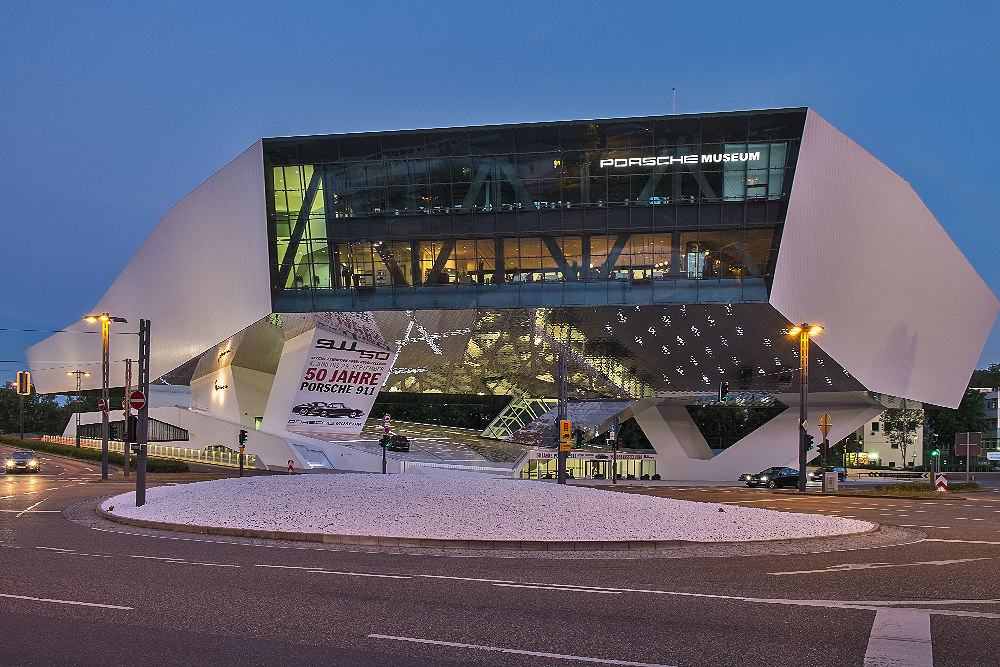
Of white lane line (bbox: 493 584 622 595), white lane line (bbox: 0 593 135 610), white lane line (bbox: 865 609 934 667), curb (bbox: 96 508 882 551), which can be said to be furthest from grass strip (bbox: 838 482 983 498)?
white lane line (bbox: 0 593 135 610)

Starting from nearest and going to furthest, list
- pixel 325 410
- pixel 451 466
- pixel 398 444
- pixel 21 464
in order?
1. pixel 21 464
2. pixel 451 466
3. pixel 398 444
4. pixel 325 410

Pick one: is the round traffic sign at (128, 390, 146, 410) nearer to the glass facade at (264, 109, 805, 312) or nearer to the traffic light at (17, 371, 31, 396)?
the glass facade at (264, 109, 805, 312)

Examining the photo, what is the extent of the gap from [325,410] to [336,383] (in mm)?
1952

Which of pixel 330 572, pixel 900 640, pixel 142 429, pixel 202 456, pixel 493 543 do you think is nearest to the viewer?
pixel 900 640

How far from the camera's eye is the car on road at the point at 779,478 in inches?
1841

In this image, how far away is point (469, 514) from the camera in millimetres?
19250

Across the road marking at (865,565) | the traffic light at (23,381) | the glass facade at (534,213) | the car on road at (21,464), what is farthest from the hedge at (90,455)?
the road marking at (865,565)

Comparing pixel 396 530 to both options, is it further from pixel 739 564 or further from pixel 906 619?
pixel 906 619

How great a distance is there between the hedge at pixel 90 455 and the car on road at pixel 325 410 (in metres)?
8.26

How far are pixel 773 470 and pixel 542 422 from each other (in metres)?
18.8

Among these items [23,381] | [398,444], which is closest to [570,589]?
[398,444]

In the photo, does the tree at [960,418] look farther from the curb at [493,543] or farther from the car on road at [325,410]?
the curb at [493,543]

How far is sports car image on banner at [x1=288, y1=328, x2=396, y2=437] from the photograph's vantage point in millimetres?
56875

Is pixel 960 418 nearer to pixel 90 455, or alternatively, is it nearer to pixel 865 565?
pixel 90 455
